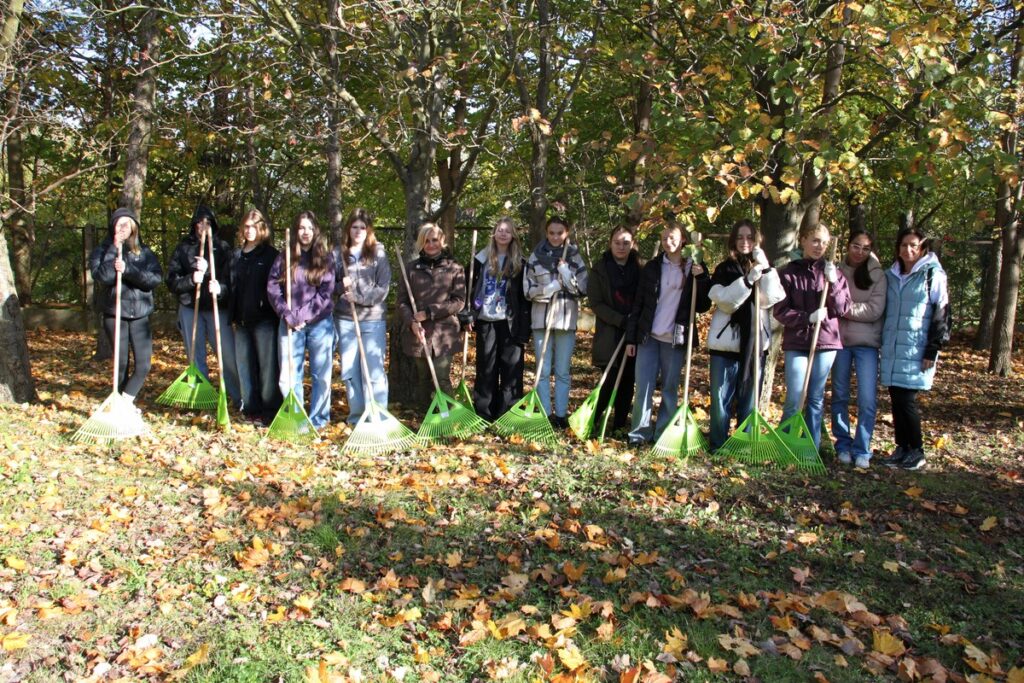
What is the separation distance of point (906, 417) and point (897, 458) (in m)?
0.32

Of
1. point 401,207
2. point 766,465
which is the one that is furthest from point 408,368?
point 401,207

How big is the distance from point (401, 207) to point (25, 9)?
8.11 m

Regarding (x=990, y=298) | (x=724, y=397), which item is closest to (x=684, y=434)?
(x=724, y=397)

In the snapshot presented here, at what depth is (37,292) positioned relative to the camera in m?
17.9

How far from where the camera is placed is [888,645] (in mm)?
3617

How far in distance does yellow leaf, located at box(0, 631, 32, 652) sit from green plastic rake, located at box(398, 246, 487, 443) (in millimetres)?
3190

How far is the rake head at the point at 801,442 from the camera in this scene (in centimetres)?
579

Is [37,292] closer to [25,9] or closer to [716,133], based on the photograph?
[25,9]

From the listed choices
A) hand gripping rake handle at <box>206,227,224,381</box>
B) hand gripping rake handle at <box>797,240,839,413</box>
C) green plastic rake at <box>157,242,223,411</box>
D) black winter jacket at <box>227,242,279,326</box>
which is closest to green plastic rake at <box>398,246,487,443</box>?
black winter jacket at <box>227,242,279,326</box>

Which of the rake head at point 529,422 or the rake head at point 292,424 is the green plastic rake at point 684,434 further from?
the rake head at point 292,424

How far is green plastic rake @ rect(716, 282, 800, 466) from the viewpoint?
583 centimetres

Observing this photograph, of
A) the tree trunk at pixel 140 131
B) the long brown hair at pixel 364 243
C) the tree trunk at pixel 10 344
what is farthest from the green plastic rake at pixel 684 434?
the tree trunk at pixel 140 131

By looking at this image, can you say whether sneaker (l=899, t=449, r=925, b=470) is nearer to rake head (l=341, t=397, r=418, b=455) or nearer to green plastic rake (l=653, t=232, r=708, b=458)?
green plastic rake (l=653, t=232, r=708, b=458)

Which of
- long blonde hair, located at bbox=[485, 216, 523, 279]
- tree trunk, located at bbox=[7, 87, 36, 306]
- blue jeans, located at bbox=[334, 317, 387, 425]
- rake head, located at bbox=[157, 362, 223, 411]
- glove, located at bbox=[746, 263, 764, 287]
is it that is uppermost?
tree trunk, located at bbox=[7, 87, 36, 306]
